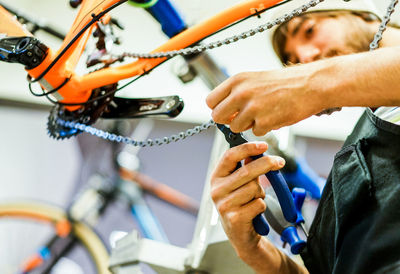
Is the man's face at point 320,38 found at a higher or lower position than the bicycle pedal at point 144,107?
lower

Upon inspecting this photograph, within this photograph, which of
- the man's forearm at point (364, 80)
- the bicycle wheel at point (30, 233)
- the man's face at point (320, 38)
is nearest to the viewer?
the man's forearm at point (364, 80)

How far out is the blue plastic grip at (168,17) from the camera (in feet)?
2.23

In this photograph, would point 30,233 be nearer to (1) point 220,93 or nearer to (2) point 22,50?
(2) point 22,50

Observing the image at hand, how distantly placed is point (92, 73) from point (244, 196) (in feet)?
0.93

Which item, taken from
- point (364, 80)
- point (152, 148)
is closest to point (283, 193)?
point (364, 80)

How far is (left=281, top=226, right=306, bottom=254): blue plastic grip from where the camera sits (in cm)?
59

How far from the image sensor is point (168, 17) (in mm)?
678

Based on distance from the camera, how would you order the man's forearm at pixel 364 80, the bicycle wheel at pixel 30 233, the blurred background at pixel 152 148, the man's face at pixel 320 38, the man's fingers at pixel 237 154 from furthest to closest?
the blurred background at pixel 152 148 → the bicycle wheel at pixel 30 233 → the man's face at pixel 320 38 → the man's fingers at pixel 237 154 → the man's forearm at pixel 364 80

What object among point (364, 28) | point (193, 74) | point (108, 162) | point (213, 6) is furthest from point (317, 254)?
point (108, 162)

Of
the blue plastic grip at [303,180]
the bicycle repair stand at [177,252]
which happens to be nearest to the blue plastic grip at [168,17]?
the bicycle repair stand at [177,252]

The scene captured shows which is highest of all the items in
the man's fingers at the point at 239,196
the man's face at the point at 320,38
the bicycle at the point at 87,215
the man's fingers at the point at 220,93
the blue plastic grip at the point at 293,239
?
the man's fingers at the point at 220,93

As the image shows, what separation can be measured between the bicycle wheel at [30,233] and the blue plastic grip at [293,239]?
2.69 feet

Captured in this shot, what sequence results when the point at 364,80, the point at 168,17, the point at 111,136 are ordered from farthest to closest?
the point at 168,17
the point at 111,136
the point at 364,80

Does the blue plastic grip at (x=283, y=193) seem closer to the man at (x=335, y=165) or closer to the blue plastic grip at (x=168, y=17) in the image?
the man at (x=335, y=165)
